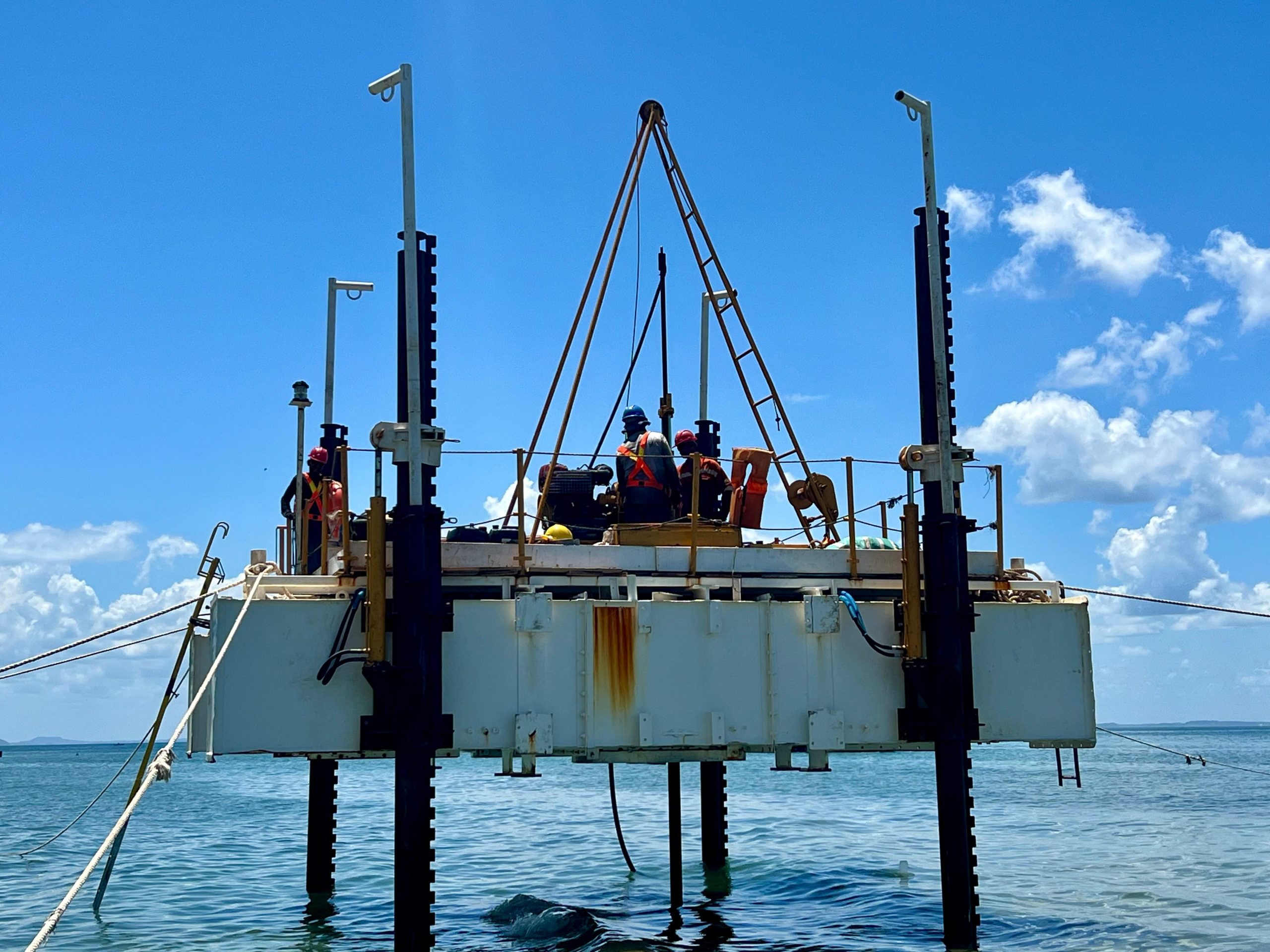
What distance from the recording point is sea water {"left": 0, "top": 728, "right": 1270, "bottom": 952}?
22469mm

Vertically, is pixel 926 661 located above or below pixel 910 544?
below

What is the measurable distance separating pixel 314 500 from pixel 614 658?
23.8ft

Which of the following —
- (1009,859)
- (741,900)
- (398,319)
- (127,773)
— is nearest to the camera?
(398,319)

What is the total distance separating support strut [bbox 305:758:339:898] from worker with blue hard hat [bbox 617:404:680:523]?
788cm

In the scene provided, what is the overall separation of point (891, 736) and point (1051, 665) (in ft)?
7.64

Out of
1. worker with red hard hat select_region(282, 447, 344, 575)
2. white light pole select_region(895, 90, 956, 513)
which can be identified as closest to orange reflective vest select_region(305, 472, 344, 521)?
worker with red hard hat select_region(282, 447, 344, 575)

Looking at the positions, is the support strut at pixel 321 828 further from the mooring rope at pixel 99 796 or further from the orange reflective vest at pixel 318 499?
the orange reflective vest at pixel 318 499

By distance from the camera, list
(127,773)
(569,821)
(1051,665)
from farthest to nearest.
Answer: (127,773) < (569,821) < (1051,665)

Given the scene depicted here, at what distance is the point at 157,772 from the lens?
11.7 m

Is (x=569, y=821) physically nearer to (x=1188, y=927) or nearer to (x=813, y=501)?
(x=1188, y=927)

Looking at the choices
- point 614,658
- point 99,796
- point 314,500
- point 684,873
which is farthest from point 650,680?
point 684,873

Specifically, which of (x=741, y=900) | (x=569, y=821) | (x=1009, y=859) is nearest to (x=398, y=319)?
(x=741, y=900)

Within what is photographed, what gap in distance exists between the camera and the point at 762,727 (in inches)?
601

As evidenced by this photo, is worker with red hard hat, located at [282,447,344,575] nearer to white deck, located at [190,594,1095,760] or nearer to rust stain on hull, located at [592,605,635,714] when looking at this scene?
white deck, located at [190,594,1095,760]
